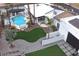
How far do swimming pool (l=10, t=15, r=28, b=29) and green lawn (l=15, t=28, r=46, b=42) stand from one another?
0.28 ft

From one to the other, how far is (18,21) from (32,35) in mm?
213

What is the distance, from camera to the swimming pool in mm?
2824

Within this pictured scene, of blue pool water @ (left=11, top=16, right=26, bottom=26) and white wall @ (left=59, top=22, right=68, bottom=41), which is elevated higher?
blue pool water @ (left=11, top=16, right=26, bottom=26)

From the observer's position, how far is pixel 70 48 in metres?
2.84

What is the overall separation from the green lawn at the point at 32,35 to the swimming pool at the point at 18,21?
0.09m

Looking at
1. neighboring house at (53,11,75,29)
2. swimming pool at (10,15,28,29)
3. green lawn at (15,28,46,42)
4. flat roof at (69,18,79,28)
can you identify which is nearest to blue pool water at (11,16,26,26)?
swimming pool at (10,15,28,29)

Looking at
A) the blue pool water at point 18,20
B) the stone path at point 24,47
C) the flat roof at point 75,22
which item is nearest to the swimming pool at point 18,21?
the blue pool water at point 18,20

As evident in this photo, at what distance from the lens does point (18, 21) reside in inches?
111

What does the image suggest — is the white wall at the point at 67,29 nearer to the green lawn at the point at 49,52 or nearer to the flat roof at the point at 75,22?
the flat roof at the point at 75,22

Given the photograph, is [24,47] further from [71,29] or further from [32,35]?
[71,29]

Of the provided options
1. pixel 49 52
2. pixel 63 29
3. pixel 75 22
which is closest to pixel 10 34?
pixel 49 52

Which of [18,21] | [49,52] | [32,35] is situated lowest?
[49,52]

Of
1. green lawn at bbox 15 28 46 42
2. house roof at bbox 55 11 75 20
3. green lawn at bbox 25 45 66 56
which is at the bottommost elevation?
green lawn at bbox 25 45 66 56

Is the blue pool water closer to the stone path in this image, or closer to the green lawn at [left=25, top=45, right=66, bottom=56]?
the stone path
